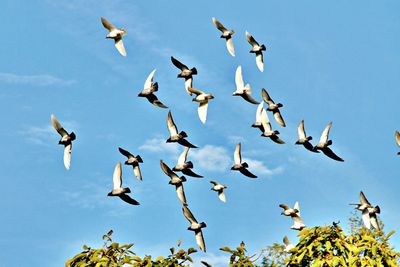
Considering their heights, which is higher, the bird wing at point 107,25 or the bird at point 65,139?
the bird wing at point 107,25

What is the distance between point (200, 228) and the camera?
21500mm

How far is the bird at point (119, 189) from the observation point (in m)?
23.4

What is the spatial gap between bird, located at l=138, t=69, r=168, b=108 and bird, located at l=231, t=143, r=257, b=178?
3616 mm

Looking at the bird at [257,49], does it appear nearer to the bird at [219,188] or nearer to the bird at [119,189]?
the bird at [219,188]

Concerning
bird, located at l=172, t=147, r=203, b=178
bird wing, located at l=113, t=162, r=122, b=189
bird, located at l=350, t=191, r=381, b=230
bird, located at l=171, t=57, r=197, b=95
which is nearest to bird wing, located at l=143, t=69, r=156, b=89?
bird, located at l=171, t=57, r=197, b=95

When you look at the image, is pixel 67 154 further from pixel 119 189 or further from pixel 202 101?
pixel 202 101

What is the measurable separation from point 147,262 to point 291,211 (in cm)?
1033

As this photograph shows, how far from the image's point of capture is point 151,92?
26.3m

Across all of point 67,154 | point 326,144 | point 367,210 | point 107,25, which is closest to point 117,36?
point 107,25

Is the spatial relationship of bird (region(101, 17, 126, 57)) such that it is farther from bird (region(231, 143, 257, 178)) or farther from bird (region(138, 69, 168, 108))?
bird (region(231, 143, 257, 178))

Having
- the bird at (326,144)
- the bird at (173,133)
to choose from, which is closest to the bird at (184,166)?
the bird at (173,133)

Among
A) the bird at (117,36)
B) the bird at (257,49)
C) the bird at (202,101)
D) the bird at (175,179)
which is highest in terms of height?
the bird at (257,49)

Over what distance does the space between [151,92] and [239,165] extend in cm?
445

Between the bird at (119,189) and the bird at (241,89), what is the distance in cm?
648
